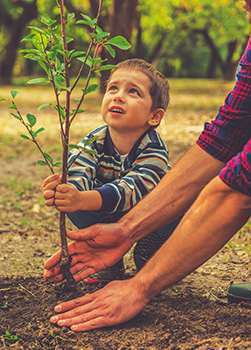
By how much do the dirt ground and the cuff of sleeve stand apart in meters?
0.48

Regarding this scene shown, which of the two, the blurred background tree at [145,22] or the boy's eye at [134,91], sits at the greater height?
the boy's eye at [134,91]

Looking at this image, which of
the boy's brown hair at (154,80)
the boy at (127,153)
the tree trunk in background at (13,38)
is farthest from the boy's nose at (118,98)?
the tree trunk in background at (13,38)

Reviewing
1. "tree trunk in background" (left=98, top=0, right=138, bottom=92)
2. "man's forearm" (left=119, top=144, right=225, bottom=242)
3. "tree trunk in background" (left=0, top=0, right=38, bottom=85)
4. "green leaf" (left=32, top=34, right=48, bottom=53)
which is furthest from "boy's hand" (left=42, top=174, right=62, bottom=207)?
"tree trunk in background" (left=0, top=0, right=38, bottom=85)

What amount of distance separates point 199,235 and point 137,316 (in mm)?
550

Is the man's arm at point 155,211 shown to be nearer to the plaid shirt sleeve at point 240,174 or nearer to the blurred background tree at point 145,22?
the plaid shirt sleeve at point 240,174

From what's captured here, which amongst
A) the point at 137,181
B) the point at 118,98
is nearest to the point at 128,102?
the point at 118,98

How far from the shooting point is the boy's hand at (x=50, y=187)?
2.16m

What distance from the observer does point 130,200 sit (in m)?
2.54

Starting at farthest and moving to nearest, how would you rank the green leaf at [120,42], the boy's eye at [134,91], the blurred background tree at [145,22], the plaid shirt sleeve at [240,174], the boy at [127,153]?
1. the blurred background tree at [145,22]
2. the boy's eye at [134,91]
3. the boy at [127,153]
4. the green leaf at [120,42]
5. the plaid shirt sleeve at [240,174]

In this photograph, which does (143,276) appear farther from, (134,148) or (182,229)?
(134,148)

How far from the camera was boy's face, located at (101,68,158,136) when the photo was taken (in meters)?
2.62

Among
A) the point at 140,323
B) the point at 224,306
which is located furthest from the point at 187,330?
the point at 224,306

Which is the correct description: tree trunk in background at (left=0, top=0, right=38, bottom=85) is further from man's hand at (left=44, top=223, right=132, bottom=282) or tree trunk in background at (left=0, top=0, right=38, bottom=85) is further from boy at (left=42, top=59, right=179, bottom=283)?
man's hand at (left=44, top=223, right=132, bottom=282)

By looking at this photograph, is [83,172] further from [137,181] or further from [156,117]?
[156,117]
